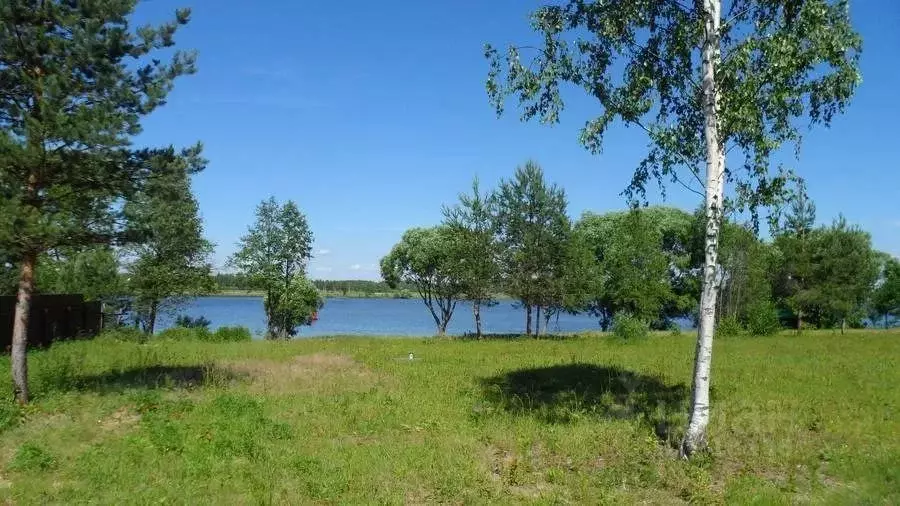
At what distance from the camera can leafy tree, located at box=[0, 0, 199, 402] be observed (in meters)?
12.3

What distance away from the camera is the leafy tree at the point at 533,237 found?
3759 centimetres

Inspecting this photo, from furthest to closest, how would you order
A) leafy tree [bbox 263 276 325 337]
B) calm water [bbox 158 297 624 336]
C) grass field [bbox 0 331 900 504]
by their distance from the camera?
1. calm water [bbox 158 297 624 336]
2. leafy tree [bbox 263 276 325 337]
3. grass field [bbox 0 331 900 504]

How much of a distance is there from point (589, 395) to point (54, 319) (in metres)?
23.3

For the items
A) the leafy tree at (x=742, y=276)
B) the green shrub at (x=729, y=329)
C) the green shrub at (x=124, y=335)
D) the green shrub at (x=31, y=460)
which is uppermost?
the leafy tree at (x=742, y=276)

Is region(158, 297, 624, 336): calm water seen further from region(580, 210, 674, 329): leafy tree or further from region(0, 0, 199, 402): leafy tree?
region(0, 0, 199, 402): leafy tree

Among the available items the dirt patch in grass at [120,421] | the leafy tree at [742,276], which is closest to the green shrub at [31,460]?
the dirt patch in grass at [120,421]

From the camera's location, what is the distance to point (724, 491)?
848 cm

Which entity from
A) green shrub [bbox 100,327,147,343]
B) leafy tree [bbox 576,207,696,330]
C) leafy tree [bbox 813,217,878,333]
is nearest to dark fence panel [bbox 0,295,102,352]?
green shrub [bbox 100,327,147,343]

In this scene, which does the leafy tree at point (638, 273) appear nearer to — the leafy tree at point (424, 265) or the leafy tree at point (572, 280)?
the leafy tree at point (572, 280)

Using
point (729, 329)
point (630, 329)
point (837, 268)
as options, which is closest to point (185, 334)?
point (630, 329)

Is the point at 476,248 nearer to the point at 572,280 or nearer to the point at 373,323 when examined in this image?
the point at 572,280

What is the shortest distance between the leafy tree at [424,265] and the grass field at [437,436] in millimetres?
27059

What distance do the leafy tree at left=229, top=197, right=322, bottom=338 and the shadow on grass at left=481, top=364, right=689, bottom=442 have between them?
2804 cm

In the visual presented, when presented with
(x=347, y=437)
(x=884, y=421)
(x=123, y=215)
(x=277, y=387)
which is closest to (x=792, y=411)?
(x=884, y=421)
